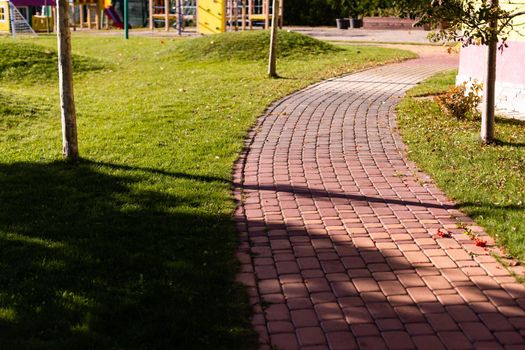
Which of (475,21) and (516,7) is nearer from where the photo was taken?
(475,21)

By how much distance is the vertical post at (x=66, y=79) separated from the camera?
7.96 meters

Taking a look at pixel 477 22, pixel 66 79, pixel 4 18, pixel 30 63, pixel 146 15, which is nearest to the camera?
pixel 66 79

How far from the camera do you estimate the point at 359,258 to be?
18.8ft

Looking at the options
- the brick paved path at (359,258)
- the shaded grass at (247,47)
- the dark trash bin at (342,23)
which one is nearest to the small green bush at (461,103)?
the brick paved path at (359,258)

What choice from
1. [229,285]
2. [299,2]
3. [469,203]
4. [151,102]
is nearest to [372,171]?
[469,203]

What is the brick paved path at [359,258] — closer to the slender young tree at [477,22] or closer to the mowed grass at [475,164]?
the mowed grass at [475,164]

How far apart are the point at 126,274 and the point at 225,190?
240cm

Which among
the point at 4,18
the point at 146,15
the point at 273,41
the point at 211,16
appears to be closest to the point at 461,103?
the point at 273,41

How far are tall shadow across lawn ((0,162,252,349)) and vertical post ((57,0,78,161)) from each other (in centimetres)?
84

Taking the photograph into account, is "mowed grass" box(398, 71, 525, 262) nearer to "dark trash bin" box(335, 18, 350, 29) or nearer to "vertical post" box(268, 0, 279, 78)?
"vertical post" box(268, 0, 279, 78)

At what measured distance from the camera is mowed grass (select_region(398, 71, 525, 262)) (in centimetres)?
657

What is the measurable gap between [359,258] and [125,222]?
83.7 inches

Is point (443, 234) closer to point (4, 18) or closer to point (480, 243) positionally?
point (480, 243)

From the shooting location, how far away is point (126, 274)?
5.23m
